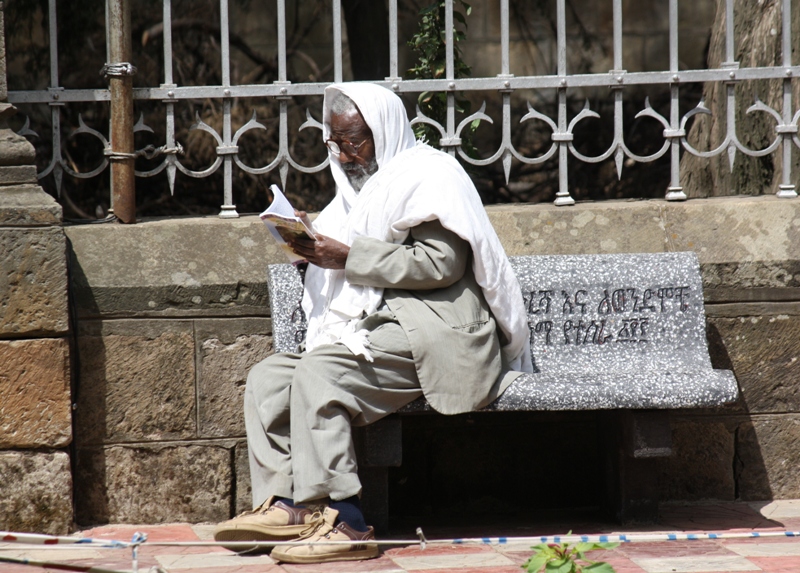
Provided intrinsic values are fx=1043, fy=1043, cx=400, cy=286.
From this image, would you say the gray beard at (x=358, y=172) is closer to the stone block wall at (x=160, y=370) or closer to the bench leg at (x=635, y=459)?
the stone block wall at (x=160, y=370)

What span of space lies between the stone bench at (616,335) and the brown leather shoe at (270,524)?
34 centimetres

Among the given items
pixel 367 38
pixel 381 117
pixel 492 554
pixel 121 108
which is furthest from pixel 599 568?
pixel 367 38

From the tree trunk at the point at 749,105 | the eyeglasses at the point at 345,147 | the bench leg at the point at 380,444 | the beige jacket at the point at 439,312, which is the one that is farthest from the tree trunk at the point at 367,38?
the bench leg at the point at 380,444

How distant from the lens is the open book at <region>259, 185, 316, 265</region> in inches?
133

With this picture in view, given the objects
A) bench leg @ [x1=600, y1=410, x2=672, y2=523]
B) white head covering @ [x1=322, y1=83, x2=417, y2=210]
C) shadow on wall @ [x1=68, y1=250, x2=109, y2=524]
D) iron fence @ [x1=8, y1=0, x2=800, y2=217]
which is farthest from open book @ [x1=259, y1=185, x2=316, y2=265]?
bench leg @ [x1=600, y1=410, x2=672, y2=523]

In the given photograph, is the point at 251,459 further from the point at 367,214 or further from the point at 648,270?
the point at 648,270

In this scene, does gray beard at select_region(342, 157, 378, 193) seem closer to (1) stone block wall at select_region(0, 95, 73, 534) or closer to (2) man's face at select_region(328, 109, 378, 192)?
(2) man's face at select_region(328, 109, 378, 192)

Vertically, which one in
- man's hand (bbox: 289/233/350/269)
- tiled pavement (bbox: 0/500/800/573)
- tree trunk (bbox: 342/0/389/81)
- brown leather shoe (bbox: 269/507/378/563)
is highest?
tree trunk (bbox: 342/0/389/81)

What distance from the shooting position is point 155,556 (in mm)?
3451

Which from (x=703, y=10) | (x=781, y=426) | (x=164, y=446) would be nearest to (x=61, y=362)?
(x=164, y=446)

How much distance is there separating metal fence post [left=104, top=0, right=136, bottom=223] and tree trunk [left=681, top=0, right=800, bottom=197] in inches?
95.7

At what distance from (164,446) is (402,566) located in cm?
125

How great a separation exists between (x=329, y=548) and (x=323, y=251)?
3.23ft

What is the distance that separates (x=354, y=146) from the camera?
12.2 feet
